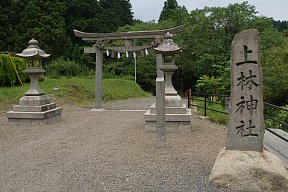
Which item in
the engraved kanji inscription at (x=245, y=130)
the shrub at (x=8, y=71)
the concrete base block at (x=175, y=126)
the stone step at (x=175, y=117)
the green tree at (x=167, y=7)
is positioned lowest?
the concrete base block at (x=175, y=126)

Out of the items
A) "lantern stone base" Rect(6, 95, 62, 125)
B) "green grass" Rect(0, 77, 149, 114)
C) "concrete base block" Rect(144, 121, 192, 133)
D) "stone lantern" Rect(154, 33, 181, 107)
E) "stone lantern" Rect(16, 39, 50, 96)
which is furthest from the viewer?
"green grass" Rect(0, 77, 149, 114)

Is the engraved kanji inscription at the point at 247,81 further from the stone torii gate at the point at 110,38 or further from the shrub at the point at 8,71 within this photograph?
the shrub at the point at 8,71

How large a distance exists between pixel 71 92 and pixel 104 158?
→ 12897mm

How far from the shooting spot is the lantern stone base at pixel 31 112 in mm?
10523

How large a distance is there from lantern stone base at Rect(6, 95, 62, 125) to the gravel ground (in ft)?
1.37

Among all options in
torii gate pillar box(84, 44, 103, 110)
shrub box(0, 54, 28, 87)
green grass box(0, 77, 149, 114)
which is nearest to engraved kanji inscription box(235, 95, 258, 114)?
green grass box(0, 77, 149, 114)

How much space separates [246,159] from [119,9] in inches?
1532

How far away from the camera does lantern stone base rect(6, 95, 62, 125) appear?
10.5m

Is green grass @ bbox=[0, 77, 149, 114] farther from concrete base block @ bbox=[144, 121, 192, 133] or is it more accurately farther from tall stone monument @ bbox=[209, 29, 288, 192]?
tall stone monument @ bbox=[209, 29, 288, 192]

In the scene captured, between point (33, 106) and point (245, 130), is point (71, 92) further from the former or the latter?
point (245, 130)

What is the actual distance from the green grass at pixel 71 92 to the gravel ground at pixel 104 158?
16.2ft

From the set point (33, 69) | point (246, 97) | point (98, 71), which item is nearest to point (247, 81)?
point (246, 97)

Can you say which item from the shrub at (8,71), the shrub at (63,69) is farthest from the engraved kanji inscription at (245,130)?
the shrub at (63,69)

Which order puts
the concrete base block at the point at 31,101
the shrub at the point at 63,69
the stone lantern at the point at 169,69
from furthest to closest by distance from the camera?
the shrub at the point at 63,69 → the concrete base block at the point at 31,101 → the stone lantern at the point at 169,69
